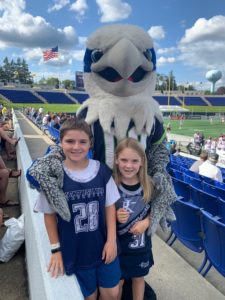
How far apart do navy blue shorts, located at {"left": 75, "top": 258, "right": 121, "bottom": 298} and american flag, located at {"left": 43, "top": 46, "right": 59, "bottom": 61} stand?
37.7m

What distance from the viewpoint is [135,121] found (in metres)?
2.09

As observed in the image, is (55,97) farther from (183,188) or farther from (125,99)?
(125,99)

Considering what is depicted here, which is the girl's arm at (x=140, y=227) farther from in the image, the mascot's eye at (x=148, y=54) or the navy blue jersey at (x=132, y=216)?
the mascot's eye at (x=148, y=54)

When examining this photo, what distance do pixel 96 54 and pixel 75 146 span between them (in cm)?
70

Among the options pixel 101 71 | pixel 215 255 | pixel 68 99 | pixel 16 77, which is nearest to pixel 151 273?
pixel 215 255

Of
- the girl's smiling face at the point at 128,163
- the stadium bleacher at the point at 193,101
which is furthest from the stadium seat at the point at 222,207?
the stadium bleacher at the point at 193,101

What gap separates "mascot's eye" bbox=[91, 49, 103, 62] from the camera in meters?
2.09

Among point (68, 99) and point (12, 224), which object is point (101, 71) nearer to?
point (12, 224)

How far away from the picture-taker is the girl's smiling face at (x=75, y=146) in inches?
69.2

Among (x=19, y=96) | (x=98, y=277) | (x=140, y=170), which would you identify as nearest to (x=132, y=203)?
(x=140, y=170)

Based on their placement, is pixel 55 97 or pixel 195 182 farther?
pixel 55 97

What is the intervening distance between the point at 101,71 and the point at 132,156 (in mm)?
609

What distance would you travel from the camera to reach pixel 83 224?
5.85 ft

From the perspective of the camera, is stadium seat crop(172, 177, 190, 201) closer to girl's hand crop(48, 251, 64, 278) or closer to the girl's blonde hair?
the girl's blonde hair
